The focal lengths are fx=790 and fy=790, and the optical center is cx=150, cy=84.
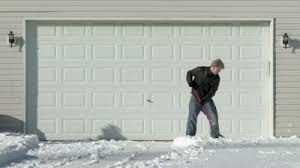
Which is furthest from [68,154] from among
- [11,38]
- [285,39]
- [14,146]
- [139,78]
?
[285,39]

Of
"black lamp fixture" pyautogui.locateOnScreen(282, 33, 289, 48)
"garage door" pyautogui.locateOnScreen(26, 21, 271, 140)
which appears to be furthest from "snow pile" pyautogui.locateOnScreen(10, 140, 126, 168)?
"black lamp fixture" pyautogui.locateOnScreen(282, 33, 289, 48)

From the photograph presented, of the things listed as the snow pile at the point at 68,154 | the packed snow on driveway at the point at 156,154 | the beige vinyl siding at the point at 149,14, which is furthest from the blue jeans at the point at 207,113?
the beige vinyl siding at the point at 149,14

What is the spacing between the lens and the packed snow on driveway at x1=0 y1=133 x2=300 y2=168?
1018 centimetres

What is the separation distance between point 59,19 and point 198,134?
3.51 meters

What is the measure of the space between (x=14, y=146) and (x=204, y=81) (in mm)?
3553

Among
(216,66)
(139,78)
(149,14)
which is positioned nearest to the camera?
(216,66)

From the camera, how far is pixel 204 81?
1341cm

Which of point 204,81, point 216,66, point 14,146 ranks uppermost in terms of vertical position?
point 216,66

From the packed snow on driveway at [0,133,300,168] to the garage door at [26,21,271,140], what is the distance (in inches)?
91.4

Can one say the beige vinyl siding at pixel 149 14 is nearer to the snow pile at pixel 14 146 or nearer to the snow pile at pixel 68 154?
the snow pile at pixel 14 146

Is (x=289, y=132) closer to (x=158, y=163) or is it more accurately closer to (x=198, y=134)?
(x=198, y=134)

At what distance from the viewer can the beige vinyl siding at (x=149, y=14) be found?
15305 millimetres

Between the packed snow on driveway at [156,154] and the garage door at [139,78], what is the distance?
7.61 ft

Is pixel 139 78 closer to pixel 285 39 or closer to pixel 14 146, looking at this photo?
pixel 285 39
